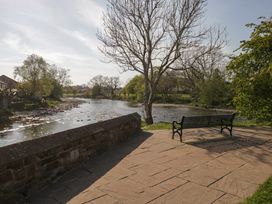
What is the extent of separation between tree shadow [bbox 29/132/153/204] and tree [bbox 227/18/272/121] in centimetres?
361

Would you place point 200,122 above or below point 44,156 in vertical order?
above

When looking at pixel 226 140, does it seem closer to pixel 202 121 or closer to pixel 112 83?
pixel 202 121

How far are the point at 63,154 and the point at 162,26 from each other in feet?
43.9

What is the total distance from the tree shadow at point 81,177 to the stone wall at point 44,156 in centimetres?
13

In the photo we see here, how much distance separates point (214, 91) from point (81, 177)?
40.7 metres

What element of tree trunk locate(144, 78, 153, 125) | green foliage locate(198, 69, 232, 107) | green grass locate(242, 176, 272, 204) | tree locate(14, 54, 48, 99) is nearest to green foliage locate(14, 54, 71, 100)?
tree locate(14, 54, 48, 99)

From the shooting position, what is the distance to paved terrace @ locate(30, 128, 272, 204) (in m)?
4.40

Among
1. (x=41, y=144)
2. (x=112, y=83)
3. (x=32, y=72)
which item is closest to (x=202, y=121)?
(x=41, y=144)

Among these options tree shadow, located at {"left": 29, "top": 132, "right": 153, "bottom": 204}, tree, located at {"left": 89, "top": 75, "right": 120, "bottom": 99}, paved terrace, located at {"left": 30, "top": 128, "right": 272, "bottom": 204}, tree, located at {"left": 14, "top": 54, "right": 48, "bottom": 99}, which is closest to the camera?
paved terrace, located at {"left": 30, "top": 128, "right": 272, "bottom": 204}

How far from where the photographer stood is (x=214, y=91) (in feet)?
143

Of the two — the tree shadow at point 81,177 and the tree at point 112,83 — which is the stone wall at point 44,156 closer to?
the tree shadow at point 81,177

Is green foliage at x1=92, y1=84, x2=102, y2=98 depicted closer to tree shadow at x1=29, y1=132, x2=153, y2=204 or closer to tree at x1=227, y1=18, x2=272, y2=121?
tree at x1=227, y1=18, x2=272, y2=121

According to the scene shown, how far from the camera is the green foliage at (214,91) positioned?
43.1 m

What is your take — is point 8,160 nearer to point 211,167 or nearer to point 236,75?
point 211,167
